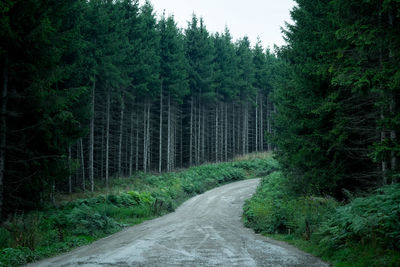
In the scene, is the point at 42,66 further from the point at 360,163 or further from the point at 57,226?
the point at 360,163

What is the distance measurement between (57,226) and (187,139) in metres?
35.2

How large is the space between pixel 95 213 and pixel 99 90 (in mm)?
17723

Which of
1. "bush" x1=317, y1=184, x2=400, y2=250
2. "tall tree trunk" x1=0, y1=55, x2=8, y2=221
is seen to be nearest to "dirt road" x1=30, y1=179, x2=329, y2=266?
"bush" x1=317, y1=184, x2=400, y2=250

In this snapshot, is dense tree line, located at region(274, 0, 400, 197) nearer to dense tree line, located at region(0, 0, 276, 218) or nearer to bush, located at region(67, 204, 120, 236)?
bush, located at region(67, 204, 120, 236)

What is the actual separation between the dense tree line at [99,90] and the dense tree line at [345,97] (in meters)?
9.70

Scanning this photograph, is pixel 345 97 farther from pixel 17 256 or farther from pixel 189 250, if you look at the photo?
pixel 17 256

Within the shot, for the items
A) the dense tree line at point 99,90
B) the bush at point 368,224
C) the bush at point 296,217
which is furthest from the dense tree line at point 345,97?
the dense tree line at point 99,90

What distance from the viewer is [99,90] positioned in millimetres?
29141

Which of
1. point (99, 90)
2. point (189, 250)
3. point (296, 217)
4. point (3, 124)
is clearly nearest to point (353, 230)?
point (296, 217)

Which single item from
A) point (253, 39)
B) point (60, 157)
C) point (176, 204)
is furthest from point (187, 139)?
point (60, 157)

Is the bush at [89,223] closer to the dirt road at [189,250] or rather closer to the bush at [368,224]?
the dirt road at [189,250]

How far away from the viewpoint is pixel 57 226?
1220 centimetres

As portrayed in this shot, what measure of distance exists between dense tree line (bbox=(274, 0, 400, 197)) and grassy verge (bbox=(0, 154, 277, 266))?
8.97 meters

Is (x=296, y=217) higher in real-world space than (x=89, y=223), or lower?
higher
